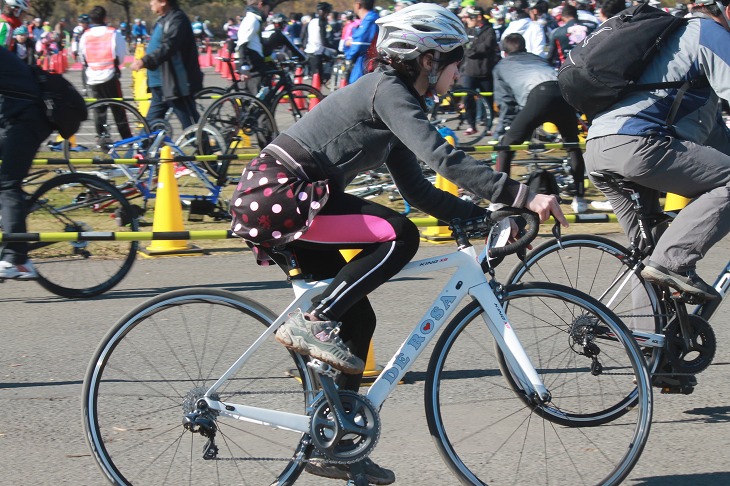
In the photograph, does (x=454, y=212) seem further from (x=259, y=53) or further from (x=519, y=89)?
(x=259, y=53)

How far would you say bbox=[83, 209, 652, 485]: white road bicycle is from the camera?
378cm

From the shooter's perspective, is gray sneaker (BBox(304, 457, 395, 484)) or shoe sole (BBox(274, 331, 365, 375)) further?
gray sneaker (BBox(304, 457, 395, 484))

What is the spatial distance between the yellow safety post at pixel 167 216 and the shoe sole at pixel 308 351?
519 centimetres

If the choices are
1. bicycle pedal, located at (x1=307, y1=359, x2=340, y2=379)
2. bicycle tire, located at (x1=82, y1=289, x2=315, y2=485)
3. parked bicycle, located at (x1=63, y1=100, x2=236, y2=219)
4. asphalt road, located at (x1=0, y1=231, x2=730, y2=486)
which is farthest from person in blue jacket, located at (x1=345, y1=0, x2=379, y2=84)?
bicycle pedal, located at (x1=307, y1=359, x2=340, y2=379)

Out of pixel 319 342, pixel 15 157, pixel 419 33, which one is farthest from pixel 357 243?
pixel 15 157

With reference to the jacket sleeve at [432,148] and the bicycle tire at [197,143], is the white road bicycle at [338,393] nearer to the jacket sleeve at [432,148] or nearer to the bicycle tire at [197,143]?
the jacket sleeve at [432,148]

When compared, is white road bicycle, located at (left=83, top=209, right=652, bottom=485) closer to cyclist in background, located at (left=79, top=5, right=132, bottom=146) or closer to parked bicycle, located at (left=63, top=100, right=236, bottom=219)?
parked bicycle, located at (left=63, top=100, right=236, bottom=219)

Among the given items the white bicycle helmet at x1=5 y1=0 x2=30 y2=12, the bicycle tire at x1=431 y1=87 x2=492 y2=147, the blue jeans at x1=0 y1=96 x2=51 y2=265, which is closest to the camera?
the blue jeans at x1=0 y1=96 x2=51 y2=265

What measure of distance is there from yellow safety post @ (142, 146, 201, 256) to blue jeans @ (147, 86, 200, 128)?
3010 millimetres

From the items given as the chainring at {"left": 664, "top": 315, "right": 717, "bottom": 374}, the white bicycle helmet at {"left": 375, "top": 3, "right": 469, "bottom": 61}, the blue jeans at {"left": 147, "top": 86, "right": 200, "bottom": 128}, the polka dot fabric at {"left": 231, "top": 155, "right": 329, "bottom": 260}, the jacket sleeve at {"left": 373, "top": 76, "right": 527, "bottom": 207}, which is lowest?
the blue jeans at {"left": 147, "top": 86, "right": 200, "bottom": 128}

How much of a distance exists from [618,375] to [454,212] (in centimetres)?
103

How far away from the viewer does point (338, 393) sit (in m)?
3.77

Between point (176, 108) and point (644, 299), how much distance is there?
8.09 metres

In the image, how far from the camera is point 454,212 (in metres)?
4.02
